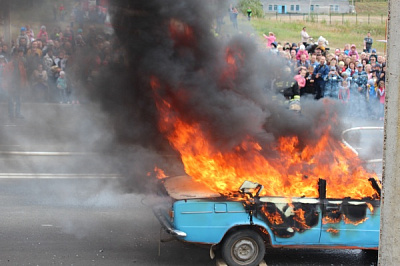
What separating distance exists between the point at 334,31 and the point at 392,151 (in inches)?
1086

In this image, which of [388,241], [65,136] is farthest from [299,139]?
[65,136]

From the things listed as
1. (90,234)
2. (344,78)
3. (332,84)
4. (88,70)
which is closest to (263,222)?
(90,234)

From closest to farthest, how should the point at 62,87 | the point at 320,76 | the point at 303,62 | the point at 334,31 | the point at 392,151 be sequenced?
the point at 392,151
the point at 62,87
the point at 320,76
the point at 303,62
the point at 334,31

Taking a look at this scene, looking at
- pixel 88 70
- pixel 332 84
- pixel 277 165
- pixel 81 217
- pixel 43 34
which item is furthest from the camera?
pixel 332 84

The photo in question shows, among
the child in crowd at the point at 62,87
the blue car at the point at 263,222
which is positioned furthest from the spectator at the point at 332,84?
the blue car at the point at 263,222

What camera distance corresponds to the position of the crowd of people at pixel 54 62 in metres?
9.35

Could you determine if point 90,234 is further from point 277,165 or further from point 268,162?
point 277,165

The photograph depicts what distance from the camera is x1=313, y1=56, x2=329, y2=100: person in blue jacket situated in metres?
16.5

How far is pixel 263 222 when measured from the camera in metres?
6.71

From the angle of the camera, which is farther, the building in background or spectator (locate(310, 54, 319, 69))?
the building in background

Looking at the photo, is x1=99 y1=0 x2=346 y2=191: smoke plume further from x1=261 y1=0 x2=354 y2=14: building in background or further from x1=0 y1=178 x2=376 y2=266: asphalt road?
x1=261 y1=0 x2=354 y2=14: building in background

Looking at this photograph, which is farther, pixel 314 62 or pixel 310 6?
pixel 310 6

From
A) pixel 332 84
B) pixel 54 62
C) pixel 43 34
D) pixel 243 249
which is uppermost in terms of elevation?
pixel 43 34

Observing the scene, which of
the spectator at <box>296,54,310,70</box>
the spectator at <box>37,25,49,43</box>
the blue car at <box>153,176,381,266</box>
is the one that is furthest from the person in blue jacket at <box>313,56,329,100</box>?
the blue car at <box>153,176,381,266</box>
